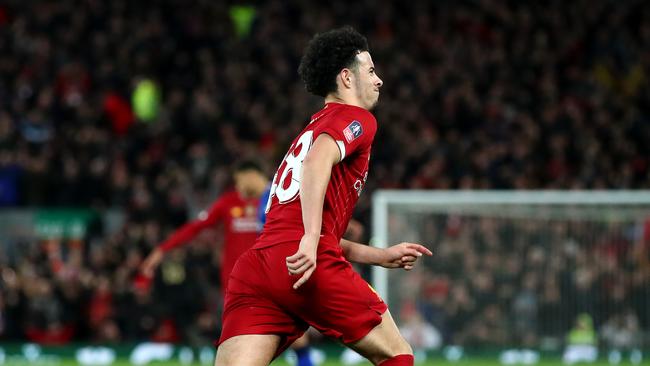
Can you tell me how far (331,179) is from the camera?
16.6 feet

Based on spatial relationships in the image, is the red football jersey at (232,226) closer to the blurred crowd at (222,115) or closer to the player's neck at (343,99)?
the blurred crowd at (222,115)

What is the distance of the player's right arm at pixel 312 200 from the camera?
4758mm

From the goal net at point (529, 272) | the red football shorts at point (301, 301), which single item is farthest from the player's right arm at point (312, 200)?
the goal net at point (529, 272)

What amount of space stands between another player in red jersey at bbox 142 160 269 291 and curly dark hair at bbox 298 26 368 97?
200 inches

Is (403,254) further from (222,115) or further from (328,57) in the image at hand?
(222,115)

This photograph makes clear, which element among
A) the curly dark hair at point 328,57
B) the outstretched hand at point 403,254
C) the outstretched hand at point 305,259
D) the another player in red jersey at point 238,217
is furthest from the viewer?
the another player in red jersey at point 238,217

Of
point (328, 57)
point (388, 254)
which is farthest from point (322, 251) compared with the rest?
point (328, 57)

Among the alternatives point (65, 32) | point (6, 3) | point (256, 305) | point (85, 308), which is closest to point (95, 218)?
point (85, 308)

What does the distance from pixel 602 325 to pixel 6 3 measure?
12116mm

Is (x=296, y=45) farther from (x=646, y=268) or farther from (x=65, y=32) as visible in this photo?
(x=646, y=268)

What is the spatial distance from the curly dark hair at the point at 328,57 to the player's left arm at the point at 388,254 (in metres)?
0.74

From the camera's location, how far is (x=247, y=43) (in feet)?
67.3

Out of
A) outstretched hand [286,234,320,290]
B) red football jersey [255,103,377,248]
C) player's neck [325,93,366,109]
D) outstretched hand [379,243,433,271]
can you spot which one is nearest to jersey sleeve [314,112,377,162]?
red football jersey [255,103,377,248]

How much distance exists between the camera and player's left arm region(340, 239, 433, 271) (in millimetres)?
5336
